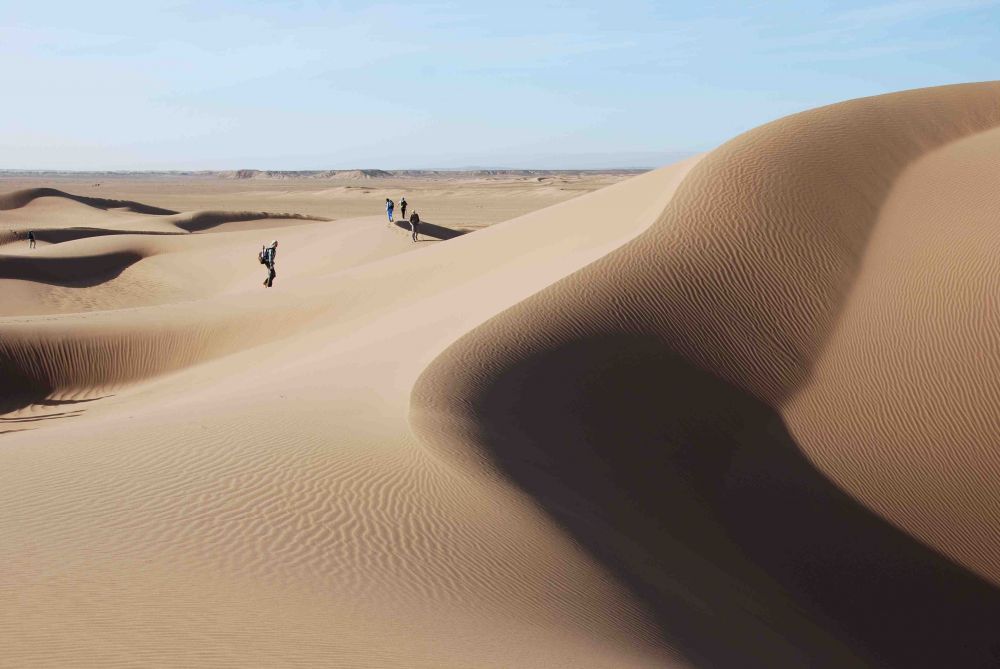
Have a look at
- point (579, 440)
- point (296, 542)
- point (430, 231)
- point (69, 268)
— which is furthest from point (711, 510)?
point (69, 268)

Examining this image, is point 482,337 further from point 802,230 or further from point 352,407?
point 802,230

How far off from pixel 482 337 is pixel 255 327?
24.8 ft

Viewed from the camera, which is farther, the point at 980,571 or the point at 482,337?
the point at 482,337

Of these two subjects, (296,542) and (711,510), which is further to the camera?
(711,510)

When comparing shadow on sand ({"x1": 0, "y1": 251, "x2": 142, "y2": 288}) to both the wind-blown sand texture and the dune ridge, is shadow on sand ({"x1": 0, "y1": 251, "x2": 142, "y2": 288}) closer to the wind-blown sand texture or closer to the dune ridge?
the wind-blown sand texture

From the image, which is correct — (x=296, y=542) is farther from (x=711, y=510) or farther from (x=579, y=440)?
(x=711, y=510)

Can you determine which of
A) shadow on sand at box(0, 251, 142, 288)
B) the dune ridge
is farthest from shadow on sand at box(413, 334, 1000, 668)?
shadow on sand at box(0, 251, 142, 288)

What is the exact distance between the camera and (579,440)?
10.3 m

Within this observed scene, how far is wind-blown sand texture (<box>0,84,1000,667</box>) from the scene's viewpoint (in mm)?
5664

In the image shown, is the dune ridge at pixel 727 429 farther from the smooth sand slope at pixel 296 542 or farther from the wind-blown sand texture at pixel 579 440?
the smooth sand slope at pixel 296 542

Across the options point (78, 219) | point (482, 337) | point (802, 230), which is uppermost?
point (802, 230)

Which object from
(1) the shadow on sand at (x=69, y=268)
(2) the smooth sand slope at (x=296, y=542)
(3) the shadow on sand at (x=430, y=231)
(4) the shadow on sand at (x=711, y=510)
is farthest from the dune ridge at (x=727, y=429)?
(1) the shadow on sand at (x=69, y=268)

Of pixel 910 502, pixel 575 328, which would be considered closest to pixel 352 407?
pixel 575 328

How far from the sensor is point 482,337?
11.8 meters
